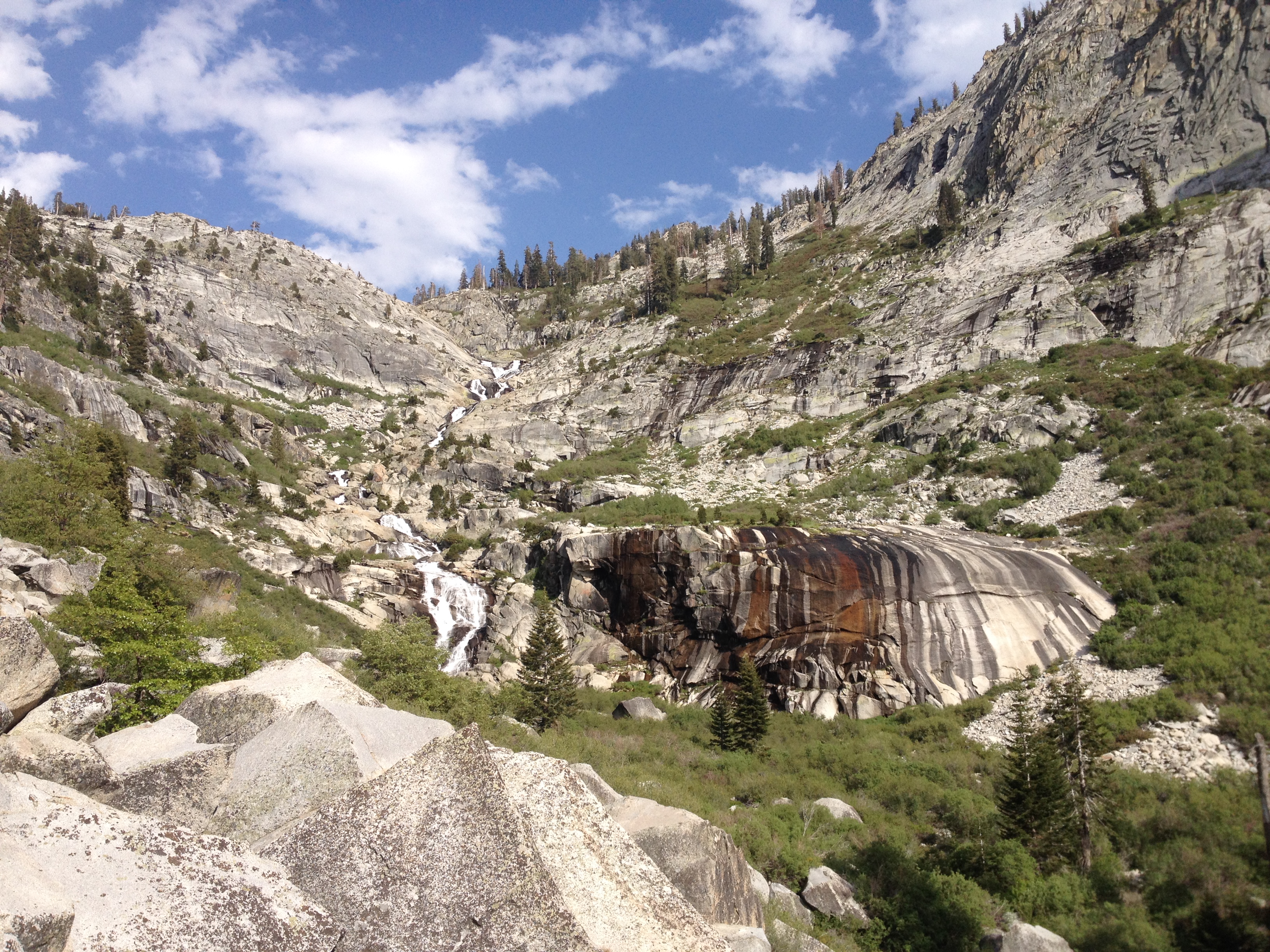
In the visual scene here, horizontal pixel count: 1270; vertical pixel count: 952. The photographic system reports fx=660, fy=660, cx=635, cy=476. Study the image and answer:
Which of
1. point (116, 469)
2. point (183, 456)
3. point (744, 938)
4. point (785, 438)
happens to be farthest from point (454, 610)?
point (744, 938)

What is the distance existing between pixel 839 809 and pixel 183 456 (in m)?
51.7

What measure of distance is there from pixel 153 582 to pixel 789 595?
2984 centimetres

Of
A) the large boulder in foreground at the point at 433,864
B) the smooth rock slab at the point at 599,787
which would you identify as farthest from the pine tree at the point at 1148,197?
the large boulder in foreground at the point at 433,864

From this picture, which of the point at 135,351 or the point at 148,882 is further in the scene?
the point at 135,351

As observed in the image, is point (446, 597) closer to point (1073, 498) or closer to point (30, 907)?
point (1073, 498)

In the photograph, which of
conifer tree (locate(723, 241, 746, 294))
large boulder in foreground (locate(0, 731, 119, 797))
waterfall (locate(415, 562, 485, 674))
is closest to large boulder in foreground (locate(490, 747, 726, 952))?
large boulder in foreground (locate(0, 731, 119, 797))

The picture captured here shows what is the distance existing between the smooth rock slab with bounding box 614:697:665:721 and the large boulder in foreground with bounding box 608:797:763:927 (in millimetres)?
20570

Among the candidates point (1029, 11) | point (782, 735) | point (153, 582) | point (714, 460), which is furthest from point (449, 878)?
point (1029, 11)

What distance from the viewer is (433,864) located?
774 centimetres

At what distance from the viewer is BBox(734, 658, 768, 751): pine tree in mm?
29406

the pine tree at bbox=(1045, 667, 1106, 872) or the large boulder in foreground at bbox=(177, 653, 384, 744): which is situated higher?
the large boulder in foreground at bbox=(177, 653, 384, 744)

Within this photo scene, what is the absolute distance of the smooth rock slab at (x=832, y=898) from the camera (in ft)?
57.3

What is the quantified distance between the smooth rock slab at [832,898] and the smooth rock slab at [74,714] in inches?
663

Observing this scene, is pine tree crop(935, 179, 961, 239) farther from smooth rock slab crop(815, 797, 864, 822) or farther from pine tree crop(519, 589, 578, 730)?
smooth rock slab crop(815, 797, 864, 822)
